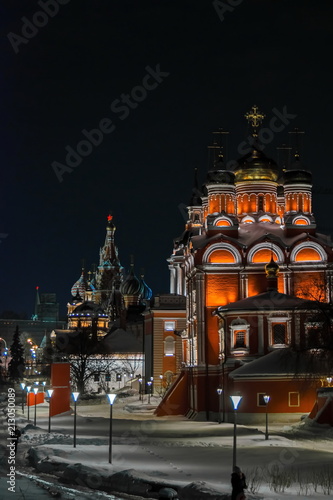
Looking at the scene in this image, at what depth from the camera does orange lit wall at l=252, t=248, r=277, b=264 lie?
5478cm

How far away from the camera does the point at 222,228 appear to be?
5644 cm

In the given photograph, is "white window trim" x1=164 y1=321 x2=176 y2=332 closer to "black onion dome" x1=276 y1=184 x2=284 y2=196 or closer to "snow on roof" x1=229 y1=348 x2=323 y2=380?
"black onion dome" x1=276 y1=184 x2=284 y2=196

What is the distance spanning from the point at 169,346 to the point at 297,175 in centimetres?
1928

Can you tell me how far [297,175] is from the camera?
60.2m

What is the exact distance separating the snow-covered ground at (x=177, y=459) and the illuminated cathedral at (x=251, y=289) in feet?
14.0

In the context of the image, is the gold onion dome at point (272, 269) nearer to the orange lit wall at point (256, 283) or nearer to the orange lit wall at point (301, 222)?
the orange lit wall at point (256, 283)

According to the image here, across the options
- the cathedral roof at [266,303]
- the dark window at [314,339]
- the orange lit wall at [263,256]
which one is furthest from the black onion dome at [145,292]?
the dark window at [314,339]

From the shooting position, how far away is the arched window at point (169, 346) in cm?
7100

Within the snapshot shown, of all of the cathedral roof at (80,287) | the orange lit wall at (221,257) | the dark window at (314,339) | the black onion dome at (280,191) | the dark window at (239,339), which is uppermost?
the cathedral roof at (80,287)

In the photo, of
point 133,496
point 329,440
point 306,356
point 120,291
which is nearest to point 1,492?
point 133,496

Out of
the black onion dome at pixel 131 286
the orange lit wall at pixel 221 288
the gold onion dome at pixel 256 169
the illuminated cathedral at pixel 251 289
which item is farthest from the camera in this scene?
the black onion dome at pixel 131 286

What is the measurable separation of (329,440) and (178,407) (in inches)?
859

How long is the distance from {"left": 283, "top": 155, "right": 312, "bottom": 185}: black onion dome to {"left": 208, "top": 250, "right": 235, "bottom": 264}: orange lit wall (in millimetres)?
8703

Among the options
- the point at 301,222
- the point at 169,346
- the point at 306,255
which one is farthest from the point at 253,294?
the point at 169,346
